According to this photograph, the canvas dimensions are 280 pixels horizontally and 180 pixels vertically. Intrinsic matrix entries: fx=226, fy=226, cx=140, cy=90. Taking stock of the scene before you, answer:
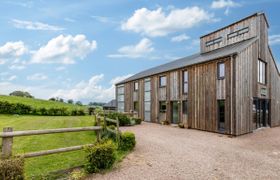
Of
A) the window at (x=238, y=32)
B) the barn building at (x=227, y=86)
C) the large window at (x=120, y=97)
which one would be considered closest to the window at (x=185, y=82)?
the barn building at (x=227, y=86)

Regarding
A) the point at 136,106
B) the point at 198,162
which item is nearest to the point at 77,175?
the point at 198,162

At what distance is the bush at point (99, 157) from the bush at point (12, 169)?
1.82 metres

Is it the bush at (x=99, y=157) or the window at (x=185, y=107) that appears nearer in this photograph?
the bush at (x=99, y=157)

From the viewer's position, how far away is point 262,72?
57.7 ft

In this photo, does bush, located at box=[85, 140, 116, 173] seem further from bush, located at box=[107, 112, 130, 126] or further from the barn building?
bush, located at box=[107, 112, 130, 126]

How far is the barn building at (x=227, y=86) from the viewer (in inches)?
561

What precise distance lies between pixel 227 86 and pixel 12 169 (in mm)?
A: 12569

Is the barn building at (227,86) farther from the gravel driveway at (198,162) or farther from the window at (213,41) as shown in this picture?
the gravel driveway at (198,162)

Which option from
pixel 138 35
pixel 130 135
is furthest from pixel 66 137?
pixel 138 35

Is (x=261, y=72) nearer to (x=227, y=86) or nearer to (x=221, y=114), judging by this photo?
(x=227, y=86)

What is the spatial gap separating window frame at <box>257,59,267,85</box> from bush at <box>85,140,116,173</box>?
14219 mm

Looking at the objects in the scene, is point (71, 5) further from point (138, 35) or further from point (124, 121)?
point (124, 121)

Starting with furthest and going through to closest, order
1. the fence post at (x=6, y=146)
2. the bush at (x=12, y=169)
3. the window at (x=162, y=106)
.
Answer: the window at (x=162, y=106), the fence post at (x=6, y=146), the bush at (x=12, y=169)

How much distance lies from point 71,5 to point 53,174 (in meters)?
8.82
